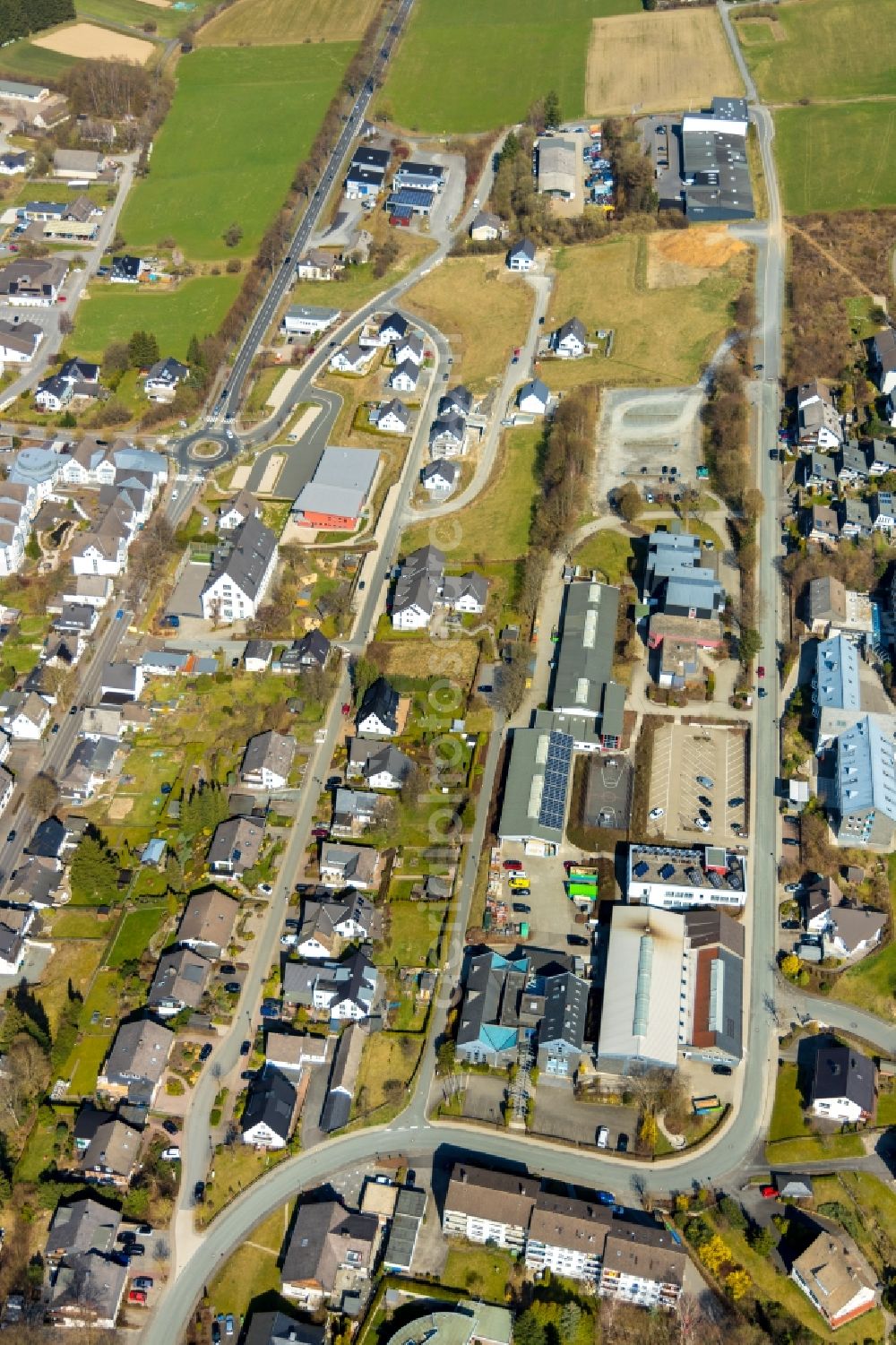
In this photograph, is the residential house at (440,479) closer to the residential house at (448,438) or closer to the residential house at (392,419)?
the residential house at (448,438)

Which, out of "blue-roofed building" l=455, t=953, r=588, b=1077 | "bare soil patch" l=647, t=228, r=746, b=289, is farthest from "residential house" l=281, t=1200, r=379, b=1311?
"bare soil patch" l=647, t=228, r=746, b=289

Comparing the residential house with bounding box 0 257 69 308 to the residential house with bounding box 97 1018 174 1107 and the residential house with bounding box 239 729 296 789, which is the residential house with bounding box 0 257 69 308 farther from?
the residential house with bounding box 97 1018 174 1107

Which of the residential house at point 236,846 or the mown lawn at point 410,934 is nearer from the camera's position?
the mown lawn at point 410,934

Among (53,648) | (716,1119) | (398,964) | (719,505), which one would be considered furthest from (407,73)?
(716,1119)

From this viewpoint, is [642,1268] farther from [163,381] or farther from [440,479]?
[163,381]

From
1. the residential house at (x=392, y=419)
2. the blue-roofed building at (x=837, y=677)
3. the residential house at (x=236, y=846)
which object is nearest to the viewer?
the residential house at (x=236, y=846)

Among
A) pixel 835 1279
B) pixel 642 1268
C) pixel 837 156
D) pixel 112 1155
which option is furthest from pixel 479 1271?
pixel 837 156

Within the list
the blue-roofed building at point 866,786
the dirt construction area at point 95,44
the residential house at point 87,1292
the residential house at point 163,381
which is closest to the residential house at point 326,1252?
the residential house at point 87,1292

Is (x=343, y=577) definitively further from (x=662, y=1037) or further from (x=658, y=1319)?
(x=658, y=1319)
